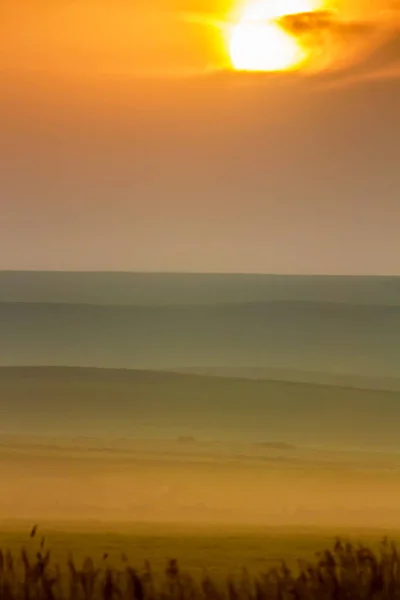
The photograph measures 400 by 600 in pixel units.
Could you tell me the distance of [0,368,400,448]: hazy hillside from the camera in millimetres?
1121

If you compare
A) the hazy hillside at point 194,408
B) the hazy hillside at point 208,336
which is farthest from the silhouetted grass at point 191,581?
the hazy hillside at point 208,336

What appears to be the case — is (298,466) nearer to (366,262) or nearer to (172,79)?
(366,262)

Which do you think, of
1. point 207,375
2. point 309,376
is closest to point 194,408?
point 207,375

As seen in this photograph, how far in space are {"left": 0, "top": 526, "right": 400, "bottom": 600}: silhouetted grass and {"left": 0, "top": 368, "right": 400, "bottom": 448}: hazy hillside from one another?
169 mm

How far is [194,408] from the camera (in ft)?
3.71

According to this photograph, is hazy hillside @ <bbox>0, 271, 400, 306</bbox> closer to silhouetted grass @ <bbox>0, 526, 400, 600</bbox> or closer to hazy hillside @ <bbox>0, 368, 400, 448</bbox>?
hazy hillside @ <bbox>0, 368, 400, 448</bbox>

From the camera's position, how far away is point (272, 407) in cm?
113

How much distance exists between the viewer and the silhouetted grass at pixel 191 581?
1057 mm

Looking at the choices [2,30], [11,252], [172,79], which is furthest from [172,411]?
[2,30]

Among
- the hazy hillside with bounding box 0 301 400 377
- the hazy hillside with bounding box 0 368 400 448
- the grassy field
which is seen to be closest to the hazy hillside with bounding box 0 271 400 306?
the hazy hillside with bounding box 0 301 400 377

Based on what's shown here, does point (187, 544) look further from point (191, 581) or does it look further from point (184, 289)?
point (184, 289)

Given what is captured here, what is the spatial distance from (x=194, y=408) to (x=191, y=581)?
9.9 inches

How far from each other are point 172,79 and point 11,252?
38 centimetres

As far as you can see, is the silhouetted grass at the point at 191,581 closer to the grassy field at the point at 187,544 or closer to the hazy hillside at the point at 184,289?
the grassy field at the point at 187,544
